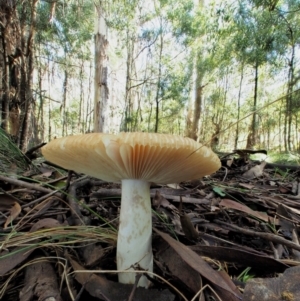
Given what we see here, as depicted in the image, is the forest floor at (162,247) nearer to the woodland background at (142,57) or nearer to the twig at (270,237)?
the twig at (270,237)

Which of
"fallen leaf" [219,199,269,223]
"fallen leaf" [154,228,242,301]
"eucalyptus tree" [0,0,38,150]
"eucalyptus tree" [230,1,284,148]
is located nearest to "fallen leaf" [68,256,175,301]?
"fallen leaf" [154,228,242,301]

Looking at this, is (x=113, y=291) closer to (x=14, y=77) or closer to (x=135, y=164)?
(x=135, y=164)

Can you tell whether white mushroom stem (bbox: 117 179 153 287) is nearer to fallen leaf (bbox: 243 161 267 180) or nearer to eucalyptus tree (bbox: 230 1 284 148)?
fallen leaf (bbox: 243 161 267 180)

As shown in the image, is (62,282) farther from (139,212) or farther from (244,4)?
(244,4)

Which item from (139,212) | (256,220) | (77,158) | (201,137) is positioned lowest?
(256,220)

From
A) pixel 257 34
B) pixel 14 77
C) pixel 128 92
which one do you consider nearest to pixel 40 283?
pixel 14 77

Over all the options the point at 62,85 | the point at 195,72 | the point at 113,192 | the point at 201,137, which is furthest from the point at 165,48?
the point at 113,192

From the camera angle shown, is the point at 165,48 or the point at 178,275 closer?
the point at 178,275
